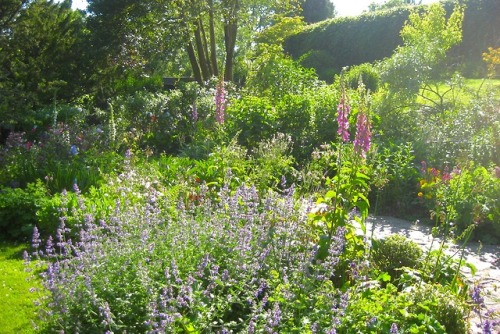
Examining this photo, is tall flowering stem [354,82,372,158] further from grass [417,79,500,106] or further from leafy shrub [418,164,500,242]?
grass [417,79,500,106]

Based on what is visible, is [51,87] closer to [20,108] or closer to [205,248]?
[20,108]

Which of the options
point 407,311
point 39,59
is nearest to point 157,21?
point 39,59

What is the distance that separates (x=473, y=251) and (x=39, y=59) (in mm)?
8188

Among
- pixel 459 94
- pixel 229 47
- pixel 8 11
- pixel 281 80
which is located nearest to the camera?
pixel 8 11

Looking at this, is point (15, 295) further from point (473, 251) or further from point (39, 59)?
point (39, 59)

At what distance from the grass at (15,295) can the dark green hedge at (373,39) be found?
48.5 feet

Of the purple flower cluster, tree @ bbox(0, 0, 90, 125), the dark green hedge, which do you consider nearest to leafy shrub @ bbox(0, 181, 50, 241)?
the purple flower cluster

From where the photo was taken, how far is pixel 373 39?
2088 cm

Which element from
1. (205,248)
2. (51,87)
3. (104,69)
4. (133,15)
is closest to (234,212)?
(205,248)

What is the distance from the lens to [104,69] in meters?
11.2

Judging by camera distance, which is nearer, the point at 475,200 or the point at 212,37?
the point at 475,200

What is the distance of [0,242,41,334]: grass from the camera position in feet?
11.6

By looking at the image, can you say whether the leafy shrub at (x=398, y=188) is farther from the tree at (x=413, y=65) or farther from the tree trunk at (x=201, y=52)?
the tree trunk at (x=201, y=52)

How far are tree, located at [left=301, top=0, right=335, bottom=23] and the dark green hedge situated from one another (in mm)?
13436
